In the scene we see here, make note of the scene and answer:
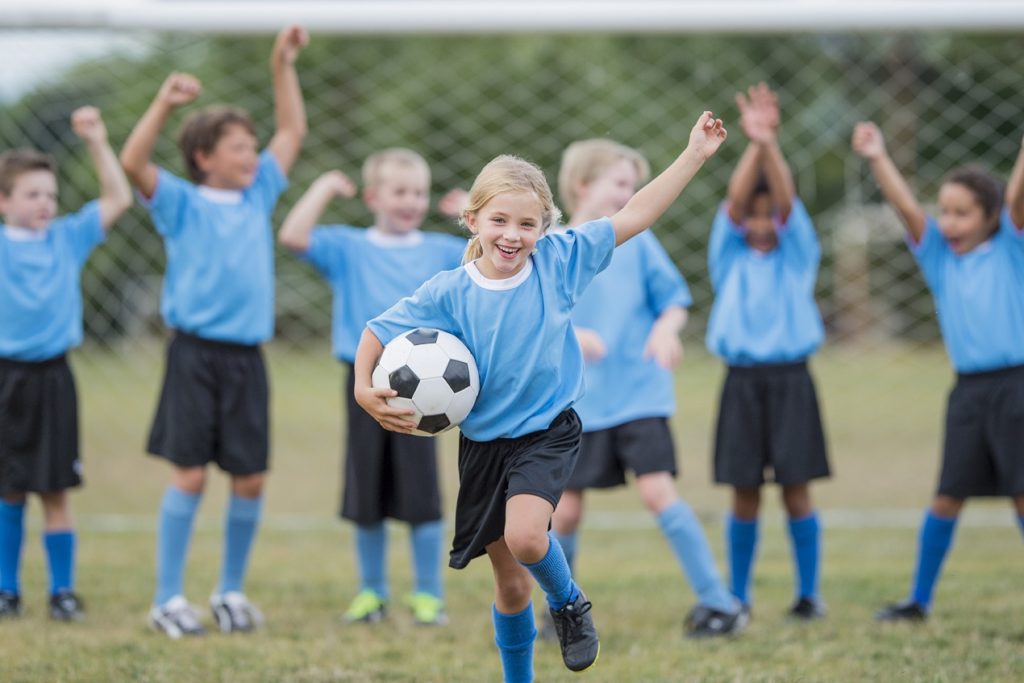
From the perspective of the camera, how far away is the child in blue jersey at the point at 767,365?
15.4 ft

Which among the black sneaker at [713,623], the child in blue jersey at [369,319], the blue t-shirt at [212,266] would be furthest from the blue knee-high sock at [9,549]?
the black sneaker at [713,623]

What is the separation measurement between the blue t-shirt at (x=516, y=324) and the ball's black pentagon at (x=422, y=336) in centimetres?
6

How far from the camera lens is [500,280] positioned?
322 centimetres

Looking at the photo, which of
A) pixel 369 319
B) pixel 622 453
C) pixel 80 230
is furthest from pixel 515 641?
pixel 80 230

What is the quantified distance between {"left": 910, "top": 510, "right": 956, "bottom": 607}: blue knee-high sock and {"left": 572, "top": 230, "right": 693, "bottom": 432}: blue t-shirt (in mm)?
1086

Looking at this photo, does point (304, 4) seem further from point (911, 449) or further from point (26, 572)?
point (911, 449)

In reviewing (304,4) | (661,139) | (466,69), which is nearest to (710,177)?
(661,139)

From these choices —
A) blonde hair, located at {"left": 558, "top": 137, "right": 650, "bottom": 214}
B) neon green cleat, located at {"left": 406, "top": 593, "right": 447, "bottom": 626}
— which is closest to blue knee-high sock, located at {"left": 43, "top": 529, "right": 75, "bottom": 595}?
neon green cleat, located at {"left": 406, "top": 593, "right": 447, "bottom": 626}

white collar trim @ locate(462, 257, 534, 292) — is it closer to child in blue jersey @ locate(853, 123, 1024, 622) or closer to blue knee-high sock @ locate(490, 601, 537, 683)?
blue knee-high sock @ locate(490, 601, 537, 683)

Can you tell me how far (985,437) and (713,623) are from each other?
121 centimetres

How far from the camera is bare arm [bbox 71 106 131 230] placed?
188 inches

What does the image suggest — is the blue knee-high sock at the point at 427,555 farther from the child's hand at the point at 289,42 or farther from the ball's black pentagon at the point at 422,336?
the child's hand at the point at 289,42

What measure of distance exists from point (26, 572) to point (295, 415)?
8170 mm

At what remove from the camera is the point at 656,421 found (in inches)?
178
